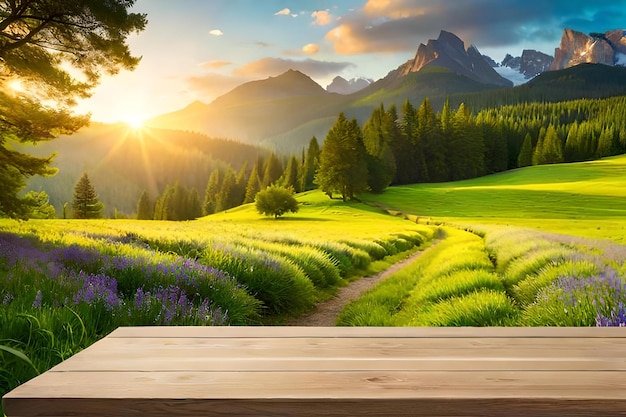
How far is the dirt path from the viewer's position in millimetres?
6383

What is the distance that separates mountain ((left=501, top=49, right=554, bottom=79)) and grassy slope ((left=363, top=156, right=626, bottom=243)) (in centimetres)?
203

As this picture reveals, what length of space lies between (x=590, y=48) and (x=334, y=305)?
6.41 metres

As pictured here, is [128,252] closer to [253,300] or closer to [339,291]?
[253,300]

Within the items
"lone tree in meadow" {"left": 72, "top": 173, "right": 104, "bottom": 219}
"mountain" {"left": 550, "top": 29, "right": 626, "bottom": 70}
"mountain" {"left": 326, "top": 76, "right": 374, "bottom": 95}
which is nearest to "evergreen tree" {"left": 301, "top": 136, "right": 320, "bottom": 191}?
"mountain" {"left": 326, "top": 76, "right": 374, "bottom": 95}

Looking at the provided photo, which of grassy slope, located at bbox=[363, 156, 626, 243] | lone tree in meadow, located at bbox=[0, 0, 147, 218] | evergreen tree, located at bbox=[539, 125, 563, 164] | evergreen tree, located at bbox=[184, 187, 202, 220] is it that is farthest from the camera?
evergreen tree, located at bbox=[184, 187, 202, 220]

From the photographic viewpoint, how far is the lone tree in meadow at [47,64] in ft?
22.5

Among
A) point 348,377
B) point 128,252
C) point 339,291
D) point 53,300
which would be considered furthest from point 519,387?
point 339,291

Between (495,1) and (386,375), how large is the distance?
8.05 m

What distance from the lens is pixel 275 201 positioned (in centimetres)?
2256

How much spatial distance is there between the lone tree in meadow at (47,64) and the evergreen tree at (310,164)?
1496 cm

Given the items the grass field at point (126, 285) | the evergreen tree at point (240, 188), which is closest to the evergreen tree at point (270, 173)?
the evergreen tree at point (240, 188)

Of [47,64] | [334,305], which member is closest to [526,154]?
[334,305]

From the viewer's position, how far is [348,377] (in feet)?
6.17

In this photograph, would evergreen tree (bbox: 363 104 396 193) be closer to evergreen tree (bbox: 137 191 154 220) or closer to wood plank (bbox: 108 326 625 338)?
evergreen tree (bbox: 137 191 154 220)
